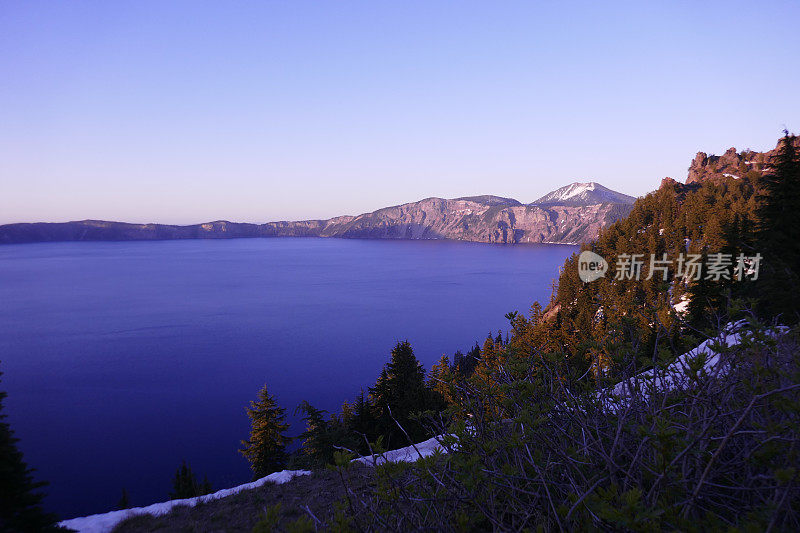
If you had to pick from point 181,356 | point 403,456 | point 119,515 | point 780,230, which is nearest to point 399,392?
point 403,456

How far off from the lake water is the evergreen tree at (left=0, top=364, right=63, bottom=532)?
25.5 meters

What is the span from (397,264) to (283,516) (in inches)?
6061

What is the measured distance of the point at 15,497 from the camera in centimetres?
505

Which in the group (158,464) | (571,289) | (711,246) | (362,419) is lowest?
(158,464)

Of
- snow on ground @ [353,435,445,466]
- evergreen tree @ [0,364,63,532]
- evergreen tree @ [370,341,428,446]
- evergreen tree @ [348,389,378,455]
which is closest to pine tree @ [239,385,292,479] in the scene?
evergreen tree @ [348,389,378,455]

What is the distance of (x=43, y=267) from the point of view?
147 meters

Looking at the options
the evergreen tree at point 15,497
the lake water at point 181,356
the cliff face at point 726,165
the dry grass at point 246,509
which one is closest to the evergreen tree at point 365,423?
the lake water at point 181,356

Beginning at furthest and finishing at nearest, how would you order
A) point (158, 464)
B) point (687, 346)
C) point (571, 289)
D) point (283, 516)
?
1. point (571, 289)
2. point (158, 464)
3. point (283, 516)
4. point (687, 346)

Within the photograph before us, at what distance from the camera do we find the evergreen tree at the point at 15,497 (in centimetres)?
494

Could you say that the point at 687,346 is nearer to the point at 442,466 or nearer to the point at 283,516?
the point at 442,466

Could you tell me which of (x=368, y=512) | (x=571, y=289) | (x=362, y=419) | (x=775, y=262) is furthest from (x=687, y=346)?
(x=571, y=289)

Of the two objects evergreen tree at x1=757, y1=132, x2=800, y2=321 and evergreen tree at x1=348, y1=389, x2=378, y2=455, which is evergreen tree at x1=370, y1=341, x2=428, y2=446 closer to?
evergreen tree at x1=348, y1=389, x2=378, y2=455

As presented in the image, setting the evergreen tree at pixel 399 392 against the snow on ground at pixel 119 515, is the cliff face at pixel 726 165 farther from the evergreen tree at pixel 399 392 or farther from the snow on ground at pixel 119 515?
the snow on ground at pixel 119 515

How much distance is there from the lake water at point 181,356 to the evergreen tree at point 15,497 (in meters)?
25.5
